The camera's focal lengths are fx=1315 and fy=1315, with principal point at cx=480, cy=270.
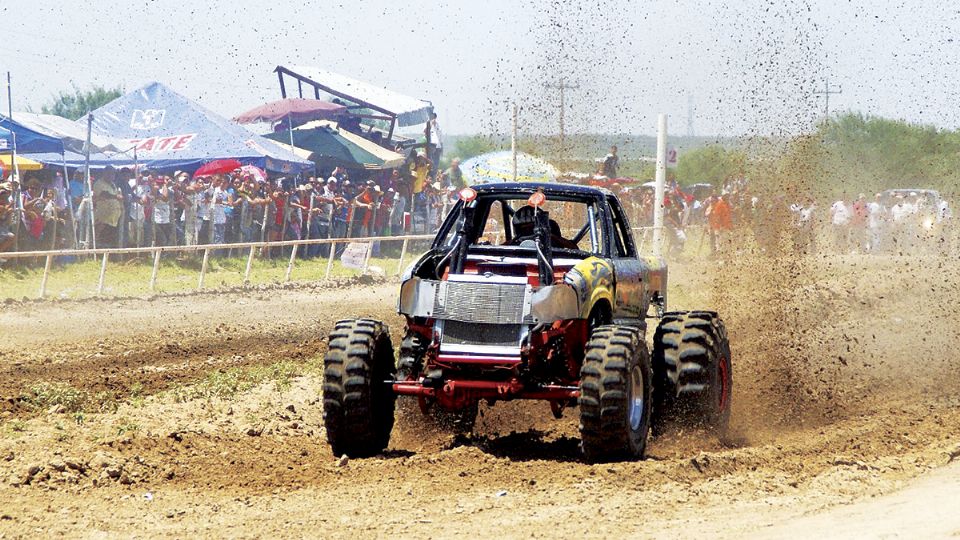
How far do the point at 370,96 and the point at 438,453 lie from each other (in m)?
30.7

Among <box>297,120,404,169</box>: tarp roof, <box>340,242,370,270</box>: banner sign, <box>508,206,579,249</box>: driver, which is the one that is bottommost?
<box>340,242,370,270</box>: banner sign

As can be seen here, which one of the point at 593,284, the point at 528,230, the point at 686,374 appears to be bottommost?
the point at 686,374

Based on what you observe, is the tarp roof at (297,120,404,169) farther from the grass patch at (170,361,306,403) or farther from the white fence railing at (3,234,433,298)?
the grass patch at (170,361,306,403)

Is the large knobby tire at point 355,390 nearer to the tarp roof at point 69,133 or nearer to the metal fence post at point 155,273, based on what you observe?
the metal fence post at point 155,273

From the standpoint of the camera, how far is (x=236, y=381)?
13852 mm

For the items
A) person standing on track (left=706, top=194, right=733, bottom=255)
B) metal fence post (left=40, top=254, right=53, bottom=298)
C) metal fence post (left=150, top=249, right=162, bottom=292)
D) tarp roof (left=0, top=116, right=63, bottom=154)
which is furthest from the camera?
person standing on track (left=706, top=194, right=733, bottom=255)

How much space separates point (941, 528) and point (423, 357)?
167 inches

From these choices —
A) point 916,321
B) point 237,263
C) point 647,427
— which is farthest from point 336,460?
point 237,263

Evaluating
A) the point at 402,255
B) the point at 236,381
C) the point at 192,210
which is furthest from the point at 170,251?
the point at 236,381

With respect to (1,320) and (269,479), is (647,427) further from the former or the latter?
(1,320)

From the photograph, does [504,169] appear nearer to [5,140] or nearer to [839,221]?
[839,221]

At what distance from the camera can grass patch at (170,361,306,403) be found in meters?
13.1

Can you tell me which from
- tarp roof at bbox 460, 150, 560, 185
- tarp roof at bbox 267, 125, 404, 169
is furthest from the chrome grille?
tarp roof at bbox 267, 125, 404, 169

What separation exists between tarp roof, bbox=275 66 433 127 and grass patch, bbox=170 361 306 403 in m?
23.5
